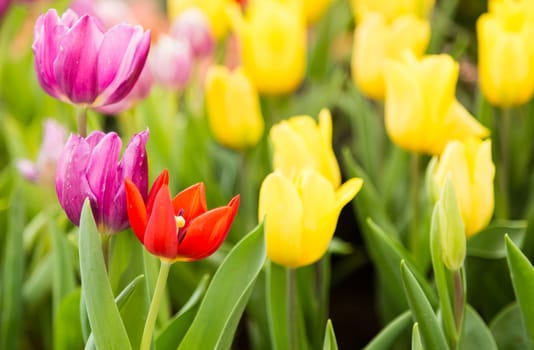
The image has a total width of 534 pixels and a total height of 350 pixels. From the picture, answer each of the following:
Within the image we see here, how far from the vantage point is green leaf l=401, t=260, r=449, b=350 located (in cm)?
56

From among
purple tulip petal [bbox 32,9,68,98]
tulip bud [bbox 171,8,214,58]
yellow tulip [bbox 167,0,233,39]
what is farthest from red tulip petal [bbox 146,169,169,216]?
yellow tulip [bbox 167,0,233,39]

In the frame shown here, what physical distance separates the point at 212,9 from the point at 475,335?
66cm

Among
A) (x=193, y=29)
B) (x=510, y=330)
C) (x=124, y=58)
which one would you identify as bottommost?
(x=510, y=330)

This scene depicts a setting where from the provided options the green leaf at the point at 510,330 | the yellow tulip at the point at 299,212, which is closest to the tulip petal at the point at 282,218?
the yellow tulip at the point at 299,212

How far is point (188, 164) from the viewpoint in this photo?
931mm

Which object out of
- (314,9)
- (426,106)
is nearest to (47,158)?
(426,106)

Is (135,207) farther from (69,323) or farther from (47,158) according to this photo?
(47,158)

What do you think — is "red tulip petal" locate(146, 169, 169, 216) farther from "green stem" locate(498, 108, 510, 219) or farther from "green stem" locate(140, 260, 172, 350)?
"green stem" locate(498, 108, 510, 219)

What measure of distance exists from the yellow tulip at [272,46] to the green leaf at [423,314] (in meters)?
0.43

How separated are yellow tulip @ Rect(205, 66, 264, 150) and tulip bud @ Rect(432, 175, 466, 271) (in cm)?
36

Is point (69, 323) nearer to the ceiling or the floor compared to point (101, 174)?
nearer to the floor

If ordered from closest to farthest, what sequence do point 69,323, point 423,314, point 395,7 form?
point 423,314 < point 69,323 < point 395,7

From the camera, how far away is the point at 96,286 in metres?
0.49

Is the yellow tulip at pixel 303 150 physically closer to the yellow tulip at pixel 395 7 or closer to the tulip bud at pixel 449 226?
the tulip bud at pixel 449 226
